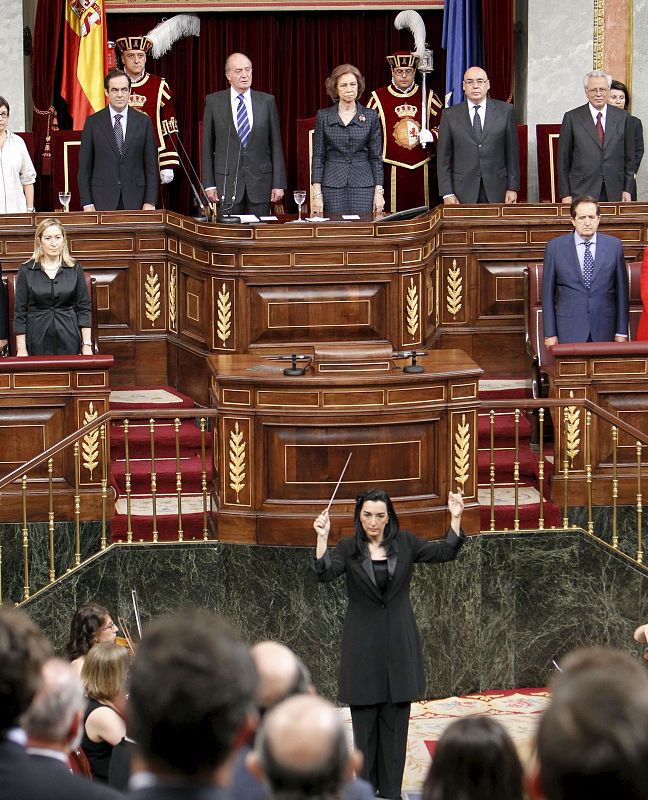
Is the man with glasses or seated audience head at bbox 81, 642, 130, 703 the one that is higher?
the man with glasses

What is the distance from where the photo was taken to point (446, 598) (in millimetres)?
7176

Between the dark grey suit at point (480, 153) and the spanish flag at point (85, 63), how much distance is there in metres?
3.19

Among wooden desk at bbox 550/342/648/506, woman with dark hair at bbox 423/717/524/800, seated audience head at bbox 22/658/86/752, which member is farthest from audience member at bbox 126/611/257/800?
wooden desk at bbox 550/342/648/506

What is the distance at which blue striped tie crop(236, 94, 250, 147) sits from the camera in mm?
9336

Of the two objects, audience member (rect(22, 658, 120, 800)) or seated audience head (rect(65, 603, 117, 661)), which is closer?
audience member (rect(22, 658, 120, 800))

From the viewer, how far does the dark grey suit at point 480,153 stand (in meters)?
9.54

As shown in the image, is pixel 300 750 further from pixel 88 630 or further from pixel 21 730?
pixel 88 630

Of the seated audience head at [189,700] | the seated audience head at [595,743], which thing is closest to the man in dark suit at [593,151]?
the seated audience head at [189,700]

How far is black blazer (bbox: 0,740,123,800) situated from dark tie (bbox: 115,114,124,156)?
7.26 meters

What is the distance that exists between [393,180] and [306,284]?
127 inches

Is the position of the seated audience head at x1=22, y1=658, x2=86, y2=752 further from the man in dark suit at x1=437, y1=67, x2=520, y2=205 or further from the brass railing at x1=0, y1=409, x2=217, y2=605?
the man in dark suit at x1=437, y1=67, x2=520, y2=205

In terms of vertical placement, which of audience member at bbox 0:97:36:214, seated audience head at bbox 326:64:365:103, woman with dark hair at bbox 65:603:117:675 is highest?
seated audience head at bbox 326:64:365:103

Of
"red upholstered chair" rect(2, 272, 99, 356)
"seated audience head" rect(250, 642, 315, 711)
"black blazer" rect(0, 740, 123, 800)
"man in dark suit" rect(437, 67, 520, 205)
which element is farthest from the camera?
"man in dark suit" rect(437, 67, 520, 205)

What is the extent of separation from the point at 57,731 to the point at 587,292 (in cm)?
592
